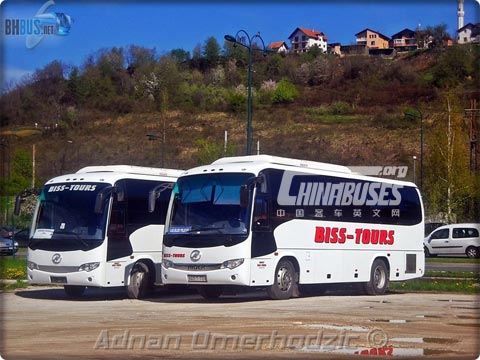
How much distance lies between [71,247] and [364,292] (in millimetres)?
8006

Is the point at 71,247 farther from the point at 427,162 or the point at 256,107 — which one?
the point at 256,107

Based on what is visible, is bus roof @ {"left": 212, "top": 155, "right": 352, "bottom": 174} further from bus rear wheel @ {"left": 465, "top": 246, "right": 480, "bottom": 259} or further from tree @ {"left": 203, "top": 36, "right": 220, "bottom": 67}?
tree @ {"left": 203, "top": 36, "right": 220, "bottom": 67}

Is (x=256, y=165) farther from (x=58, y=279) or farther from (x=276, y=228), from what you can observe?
(x=58, y=279)

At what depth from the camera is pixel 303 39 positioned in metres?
78.8

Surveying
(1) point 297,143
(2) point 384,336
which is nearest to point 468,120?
(1) point 297,143

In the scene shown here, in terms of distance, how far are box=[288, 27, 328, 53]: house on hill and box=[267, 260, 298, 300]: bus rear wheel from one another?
197 feet

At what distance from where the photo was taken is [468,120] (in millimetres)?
55406

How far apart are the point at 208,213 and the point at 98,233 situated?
2.64 m

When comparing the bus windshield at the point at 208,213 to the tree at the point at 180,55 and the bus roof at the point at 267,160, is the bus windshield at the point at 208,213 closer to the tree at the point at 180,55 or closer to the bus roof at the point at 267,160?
the bus roof at the point at 267,160

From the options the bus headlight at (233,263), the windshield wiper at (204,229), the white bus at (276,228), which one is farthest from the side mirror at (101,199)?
the bus headlight at (233,263)

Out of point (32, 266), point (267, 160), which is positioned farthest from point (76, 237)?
point (267, 160)

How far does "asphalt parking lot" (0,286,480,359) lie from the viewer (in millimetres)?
11227

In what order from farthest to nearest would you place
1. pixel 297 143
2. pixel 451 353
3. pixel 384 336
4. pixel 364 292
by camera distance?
pixel 297 143
pixel 364 292
pixel 384 336
pixel 451 353

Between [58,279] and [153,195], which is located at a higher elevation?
[153,195]
